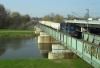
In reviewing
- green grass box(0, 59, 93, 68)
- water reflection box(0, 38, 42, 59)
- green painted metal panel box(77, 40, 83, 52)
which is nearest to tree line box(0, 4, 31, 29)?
water reflection box(0, 38, 42, 59)

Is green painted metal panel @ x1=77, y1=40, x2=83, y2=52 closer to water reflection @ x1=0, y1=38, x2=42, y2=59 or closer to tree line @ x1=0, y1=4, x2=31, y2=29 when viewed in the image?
water reflection @ x1=0, y1=38, x2=42, y2=59

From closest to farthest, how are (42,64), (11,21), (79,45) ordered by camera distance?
(79,45)
(42,64)
(11,21)

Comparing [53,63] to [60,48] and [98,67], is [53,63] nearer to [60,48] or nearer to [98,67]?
[60,48]

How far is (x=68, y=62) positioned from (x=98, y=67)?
1232 cm

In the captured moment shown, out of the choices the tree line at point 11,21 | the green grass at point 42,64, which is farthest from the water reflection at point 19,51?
the tree line at point 11,21

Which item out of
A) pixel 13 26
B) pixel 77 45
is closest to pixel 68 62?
pixel 77 45

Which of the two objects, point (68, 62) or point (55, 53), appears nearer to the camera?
point (68, 62)

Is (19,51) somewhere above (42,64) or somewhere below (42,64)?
below

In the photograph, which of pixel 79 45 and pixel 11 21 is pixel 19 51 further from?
pixel 11 21

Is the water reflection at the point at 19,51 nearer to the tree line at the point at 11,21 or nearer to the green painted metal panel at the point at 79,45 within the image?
the green painted metal panel at the point at 79,45

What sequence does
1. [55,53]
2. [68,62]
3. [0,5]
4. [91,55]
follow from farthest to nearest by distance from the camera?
[0,5] → [55,53] → [68,62] → [91,55]

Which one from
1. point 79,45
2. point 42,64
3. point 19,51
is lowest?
point 19,51

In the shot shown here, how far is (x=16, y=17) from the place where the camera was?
161 metres

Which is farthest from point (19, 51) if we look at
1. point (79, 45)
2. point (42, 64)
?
point (79, 45)
